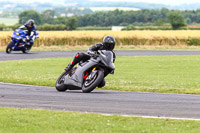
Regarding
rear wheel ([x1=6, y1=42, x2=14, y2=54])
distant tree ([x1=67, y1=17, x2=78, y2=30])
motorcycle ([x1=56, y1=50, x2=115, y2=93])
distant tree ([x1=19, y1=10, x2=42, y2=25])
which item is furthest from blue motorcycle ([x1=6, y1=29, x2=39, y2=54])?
distant tree ([x1=19, y1=10, x2=42, y2=25])

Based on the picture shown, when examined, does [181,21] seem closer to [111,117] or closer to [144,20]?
[144,20]

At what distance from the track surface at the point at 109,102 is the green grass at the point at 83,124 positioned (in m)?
0.76

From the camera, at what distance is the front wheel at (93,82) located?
44.2ft

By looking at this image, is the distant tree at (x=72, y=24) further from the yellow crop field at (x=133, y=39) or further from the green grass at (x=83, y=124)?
the green grass at (x=83, y=124)

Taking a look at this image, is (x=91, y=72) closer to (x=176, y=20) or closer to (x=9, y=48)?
(x=9, y=48)

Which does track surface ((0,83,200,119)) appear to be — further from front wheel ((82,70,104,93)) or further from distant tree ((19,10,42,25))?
distant tree ((19,10,42,25))

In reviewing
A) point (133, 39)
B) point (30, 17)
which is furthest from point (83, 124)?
A: point (30, 17)

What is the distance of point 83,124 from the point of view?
29.7 feet

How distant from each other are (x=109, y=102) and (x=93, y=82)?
168 centimetres

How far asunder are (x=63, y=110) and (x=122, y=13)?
155034mm

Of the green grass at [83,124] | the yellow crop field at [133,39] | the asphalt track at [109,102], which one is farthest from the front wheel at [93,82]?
the yellow crop field at [133,39]

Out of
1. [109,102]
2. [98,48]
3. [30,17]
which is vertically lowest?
[30,17]

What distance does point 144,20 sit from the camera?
522 feet

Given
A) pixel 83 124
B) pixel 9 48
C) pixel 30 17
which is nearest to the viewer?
pixel 83 124
